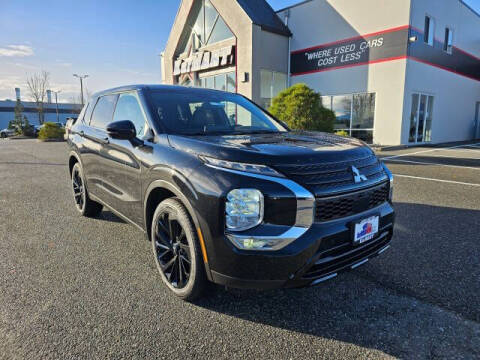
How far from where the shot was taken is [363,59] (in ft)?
47.8

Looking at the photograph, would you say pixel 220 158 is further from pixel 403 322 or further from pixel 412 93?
pixel 412 93

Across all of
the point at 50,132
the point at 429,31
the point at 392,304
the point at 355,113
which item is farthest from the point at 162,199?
the point at 50,132

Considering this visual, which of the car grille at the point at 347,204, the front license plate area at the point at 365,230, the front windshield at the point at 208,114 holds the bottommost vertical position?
the front license plate area at the point at 365,230

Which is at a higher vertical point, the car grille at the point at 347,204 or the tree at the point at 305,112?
the tree at the point at 305,112

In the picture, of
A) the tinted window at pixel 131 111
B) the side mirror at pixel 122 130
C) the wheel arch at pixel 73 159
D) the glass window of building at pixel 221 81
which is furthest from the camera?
the glass window of building at pixel 221 81

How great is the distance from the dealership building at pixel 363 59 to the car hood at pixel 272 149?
13.0m

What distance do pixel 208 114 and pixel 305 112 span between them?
8.65 m

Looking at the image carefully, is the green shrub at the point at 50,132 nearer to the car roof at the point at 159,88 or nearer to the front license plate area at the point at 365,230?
the car roof at the point at 159,88

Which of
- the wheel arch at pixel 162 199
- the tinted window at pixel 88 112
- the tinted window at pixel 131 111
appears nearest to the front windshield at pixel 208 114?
the tinted window at pixel 131 111

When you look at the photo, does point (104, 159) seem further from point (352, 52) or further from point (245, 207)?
point (352, 52)

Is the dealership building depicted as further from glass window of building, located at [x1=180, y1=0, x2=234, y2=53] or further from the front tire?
the front tire

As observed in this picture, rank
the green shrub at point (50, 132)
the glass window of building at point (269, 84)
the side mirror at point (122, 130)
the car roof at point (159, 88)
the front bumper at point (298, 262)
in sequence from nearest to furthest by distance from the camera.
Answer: the front bumper at point (298, 262), the side mirror at point (122, 130), the car roof at point (159, 88), the glass window of building at point (269, 84), the green shrub at point (50, 132)

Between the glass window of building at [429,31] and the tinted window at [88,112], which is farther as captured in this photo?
the glass window of building at [429,31]

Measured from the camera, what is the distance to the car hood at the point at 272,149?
210cm
